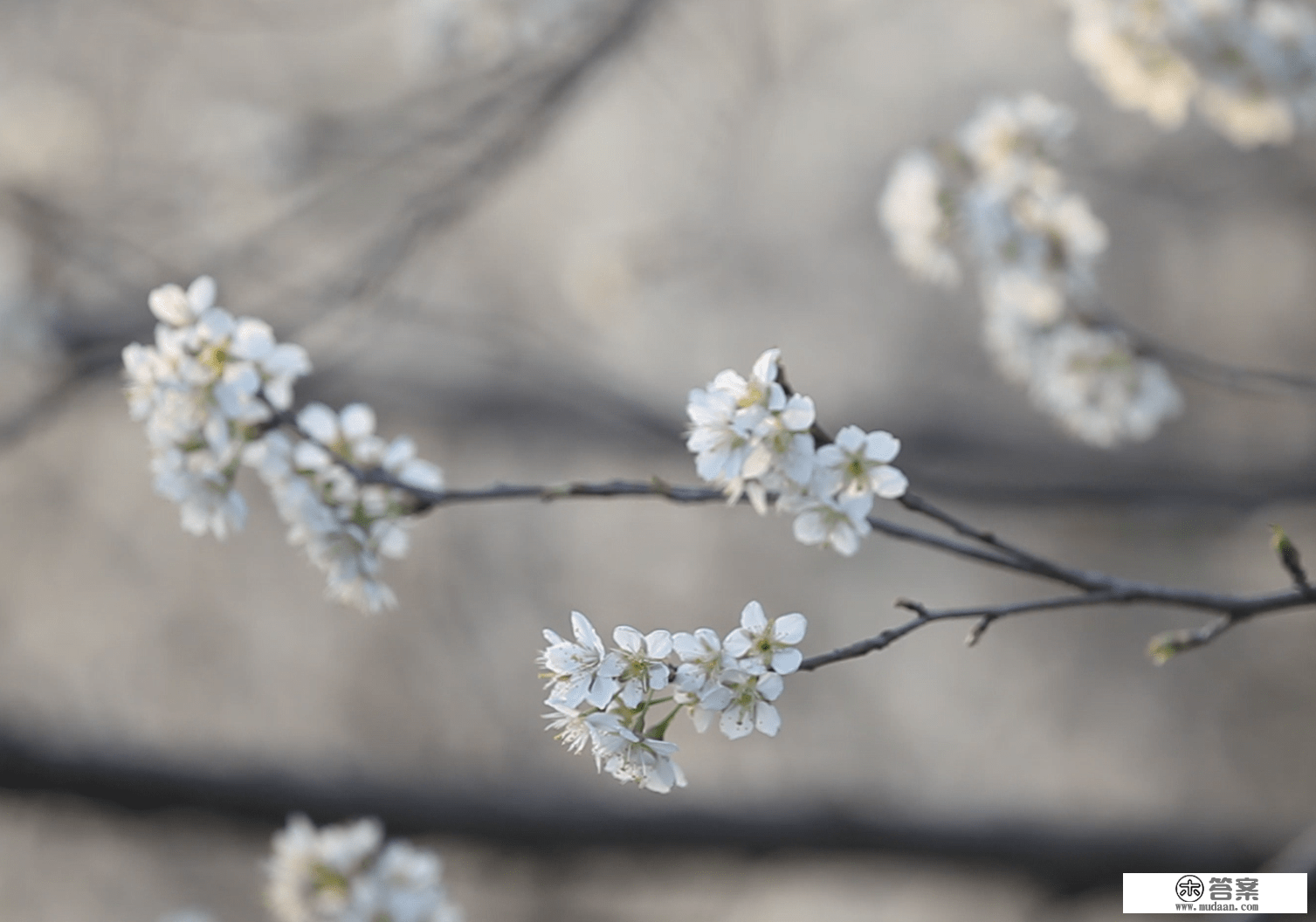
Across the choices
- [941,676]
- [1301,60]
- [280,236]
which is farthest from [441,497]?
[941,676]

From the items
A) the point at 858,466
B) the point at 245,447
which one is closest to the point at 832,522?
the point at 858,466

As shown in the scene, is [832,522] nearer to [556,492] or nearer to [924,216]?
[556,492]

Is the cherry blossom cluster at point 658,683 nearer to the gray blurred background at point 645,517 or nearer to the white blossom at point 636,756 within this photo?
the white blossom at point 636,756

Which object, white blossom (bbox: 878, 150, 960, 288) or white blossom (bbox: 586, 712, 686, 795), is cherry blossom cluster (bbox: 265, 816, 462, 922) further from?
white blossom (bbox: 878, 150, 960, 288)

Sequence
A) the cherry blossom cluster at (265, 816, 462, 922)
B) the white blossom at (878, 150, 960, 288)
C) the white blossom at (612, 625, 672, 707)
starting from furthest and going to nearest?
the white blossom at (878, 150, 960, 288) < the cherry blossom cluster at (265, 816, 462, 922) < the white blossom at (612, 625, 672, 707)

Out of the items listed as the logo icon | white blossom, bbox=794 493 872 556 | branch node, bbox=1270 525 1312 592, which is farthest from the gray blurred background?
A: white blossom, bbox=794 493 872 556
